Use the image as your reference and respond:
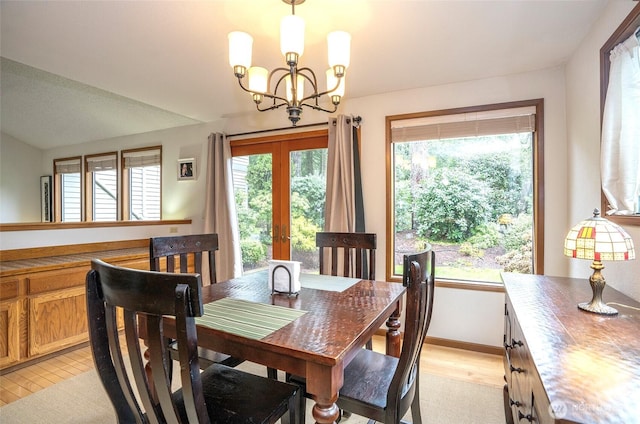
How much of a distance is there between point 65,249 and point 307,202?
2.44 metres

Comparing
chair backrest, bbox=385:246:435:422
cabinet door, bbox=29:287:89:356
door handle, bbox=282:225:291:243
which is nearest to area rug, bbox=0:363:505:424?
cabinet door, bbox=29:287:89:356

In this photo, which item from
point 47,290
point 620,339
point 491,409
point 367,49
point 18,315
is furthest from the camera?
point 47,290

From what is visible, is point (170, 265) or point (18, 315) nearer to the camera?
point (170, 265)

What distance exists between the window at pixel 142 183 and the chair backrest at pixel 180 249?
267cm

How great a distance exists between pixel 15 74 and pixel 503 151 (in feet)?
15.2

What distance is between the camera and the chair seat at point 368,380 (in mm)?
1334

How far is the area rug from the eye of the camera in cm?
188

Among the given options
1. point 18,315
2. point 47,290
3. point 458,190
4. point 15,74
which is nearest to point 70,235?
point 47,290

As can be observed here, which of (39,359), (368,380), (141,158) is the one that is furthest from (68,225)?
(368,380)

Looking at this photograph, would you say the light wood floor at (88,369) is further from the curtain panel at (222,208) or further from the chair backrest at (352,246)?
the curtain panel at (222,208)

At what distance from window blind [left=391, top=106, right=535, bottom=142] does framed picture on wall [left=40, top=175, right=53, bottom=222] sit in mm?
5370

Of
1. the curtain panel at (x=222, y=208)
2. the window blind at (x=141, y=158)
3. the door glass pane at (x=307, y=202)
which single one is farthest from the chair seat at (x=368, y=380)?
the window blind at (x=141, y=158)

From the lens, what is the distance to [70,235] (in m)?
3.09

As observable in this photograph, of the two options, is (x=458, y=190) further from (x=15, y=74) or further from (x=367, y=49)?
(x=15, y=74)
